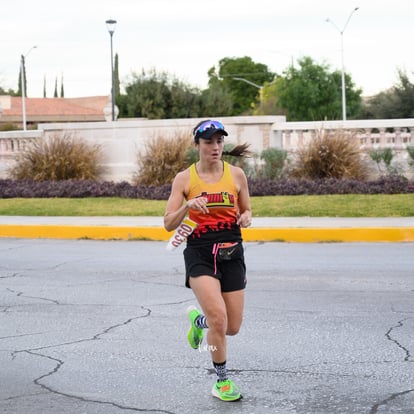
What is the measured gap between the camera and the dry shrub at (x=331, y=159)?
2114 centimetres

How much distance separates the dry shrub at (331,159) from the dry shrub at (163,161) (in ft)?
9.35

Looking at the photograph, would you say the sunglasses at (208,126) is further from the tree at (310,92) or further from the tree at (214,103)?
the tree at (310,92)

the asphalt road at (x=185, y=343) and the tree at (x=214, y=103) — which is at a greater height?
the tree at (x=214, y=103)

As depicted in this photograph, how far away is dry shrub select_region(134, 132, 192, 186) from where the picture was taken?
22.6 m

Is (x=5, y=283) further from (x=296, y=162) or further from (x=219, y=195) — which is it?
(x=296, y=162)

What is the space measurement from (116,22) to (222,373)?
4085 cm

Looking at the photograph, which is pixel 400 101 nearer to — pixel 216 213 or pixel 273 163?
pixel 273 163

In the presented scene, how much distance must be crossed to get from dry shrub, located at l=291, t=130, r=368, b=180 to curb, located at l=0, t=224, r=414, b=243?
677 centimetres

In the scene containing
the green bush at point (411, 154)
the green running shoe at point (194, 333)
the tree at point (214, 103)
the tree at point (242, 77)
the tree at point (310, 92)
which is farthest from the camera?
the tree at point (242, 77)

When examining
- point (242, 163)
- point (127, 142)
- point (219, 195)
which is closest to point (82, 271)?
point (219, 195)

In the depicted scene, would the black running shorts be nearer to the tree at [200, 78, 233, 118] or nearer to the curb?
the curb

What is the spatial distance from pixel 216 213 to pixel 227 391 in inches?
40.7

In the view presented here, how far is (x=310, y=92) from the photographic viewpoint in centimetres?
6688

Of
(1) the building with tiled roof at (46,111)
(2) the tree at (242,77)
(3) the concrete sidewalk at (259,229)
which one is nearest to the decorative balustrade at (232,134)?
(3) the concrete sidewalk at (259,229)
